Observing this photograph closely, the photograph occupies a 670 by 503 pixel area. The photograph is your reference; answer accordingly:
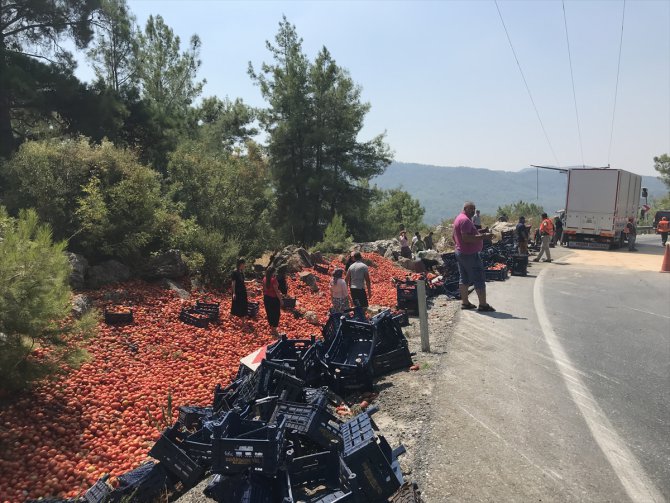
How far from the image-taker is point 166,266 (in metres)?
12.7

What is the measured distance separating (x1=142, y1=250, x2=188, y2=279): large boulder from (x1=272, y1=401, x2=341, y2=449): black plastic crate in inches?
354

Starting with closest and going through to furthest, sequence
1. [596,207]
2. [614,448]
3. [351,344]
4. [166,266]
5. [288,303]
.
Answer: [614,448]
[351,344]
[288,303]
[166,266]
[596,207]

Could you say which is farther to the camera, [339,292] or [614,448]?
[339,292]

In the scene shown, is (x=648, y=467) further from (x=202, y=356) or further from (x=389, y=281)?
(x=389, y=281)

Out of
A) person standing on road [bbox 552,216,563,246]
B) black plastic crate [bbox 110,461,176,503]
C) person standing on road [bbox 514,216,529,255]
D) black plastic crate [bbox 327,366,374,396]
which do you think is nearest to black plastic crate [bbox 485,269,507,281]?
person standing on road [bbox 514,216,529,255]

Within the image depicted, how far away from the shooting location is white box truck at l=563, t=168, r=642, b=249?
24938 millimetres

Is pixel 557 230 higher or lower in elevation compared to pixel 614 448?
higher

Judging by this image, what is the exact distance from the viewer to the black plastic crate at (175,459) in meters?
4.78

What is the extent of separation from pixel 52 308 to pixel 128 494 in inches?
106

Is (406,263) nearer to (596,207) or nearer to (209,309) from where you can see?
(209,309)

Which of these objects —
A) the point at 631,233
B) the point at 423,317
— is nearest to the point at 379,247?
the point at 423,317

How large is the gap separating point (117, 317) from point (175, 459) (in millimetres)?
5661

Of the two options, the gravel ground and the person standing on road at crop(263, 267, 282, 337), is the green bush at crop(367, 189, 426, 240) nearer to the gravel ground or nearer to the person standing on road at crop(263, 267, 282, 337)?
the person standing on road at crop(263, 267, 282, 337)

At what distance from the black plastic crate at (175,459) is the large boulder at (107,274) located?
767cm
